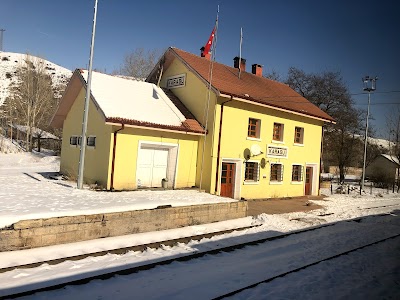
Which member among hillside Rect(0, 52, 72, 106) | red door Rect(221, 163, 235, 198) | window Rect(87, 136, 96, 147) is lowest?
red door Rect(221, 163, 235, 198)

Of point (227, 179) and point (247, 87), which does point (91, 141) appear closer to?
point (227, 179)

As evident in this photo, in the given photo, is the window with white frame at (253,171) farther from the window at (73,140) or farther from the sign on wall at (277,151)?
the window at (73,140)

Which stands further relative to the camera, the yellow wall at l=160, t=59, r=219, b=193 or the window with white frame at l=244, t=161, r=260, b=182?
the window with white frame at l=244, t=161, r=260, b=182

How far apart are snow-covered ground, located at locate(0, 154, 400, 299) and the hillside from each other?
67.0 m

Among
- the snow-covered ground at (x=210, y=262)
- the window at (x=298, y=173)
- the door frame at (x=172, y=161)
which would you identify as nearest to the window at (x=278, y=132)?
the window at (x=298, y=173)

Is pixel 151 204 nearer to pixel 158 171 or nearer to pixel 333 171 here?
pixel 158 171

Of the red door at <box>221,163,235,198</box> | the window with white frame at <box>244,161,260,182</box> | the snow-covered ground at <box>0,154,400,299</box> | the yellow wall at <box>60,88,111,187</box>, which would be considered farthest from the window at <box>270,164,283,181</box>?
the yellow wall at <box>60,88,111,187</box>

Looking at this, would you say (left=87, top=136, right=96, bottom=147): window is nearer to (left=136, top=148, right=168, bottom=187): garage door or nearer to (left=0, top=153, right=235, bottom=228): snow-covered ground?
(left=0, top=153, right=235, bottom=228): snow-covered ground

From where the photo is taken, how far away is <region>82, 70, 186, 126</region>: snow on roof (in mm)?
14703

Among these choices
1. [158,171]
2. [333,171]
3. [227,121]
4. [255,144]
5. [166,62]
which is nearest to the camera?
[158,171]

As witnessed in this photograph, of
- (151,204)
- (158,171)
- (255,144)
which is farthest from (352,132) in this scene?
(151,204)

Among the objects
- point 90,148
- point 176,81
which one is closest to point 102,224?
point 90,148

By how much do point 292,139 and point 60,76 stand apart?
8266cm

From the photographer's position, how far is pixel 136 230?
32.2 ft
